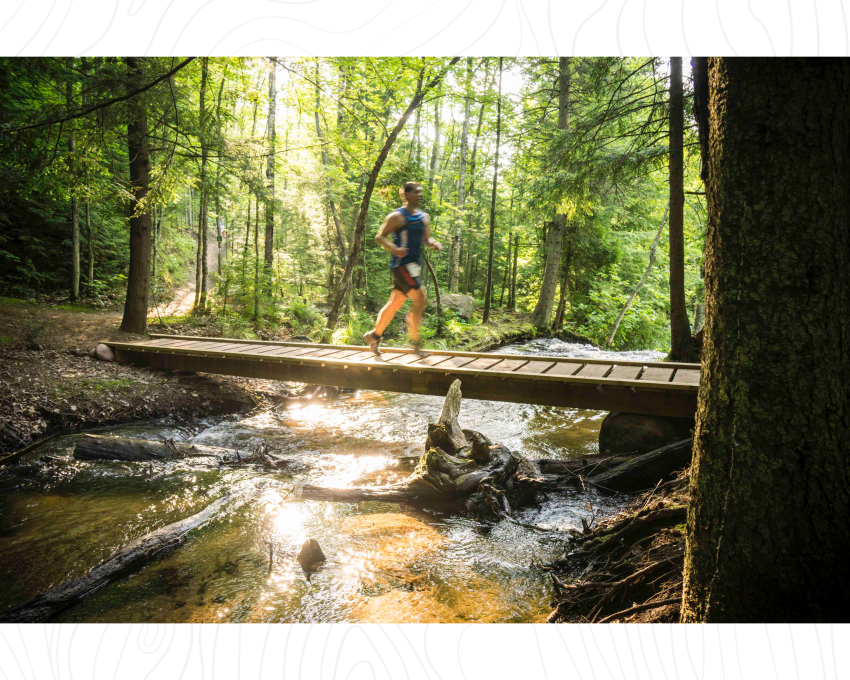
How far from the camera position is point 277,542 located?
3.66 metres

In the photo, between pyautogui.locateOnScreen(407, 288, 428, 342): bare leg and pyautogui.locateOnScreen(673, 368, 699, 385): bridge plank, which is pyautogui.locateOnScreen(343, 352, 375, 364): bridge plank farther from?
pyautogui.locateOnScreen(673, 368, 699, 385): bridge plank

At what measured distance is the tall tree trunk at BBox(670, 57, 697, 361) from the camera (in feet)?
21.3

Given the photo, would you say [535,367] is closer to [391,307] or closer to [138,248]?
[391,307]

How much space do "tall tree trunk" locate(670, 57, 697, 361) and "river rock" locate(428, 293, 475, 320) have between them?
35.0 feet

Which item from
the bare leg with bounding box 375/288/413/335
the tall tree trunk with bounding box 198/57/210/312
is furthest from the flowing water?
the tall tree trunk with bounding box 198/57/210/312

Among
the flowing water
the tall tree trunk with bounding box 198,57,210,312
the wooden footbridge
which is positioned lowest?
the flowing water

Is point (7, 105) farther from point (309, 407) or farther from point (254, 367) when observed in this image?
point (309, 407)

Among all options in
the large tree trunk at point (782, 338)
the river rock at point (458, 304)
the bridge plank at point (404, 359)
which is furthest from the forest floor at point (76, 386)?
the river rock at point (458, 304)

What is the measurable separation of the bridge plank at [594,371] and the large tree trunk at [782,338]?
3908mm

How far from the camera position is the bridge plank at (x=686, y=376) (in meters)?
4.95

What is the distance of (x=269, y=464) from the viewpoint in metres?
5.50

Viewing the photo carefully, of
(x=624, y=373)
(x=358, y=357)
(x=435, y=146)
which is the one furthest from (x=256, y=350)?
(x=435, y=146)
